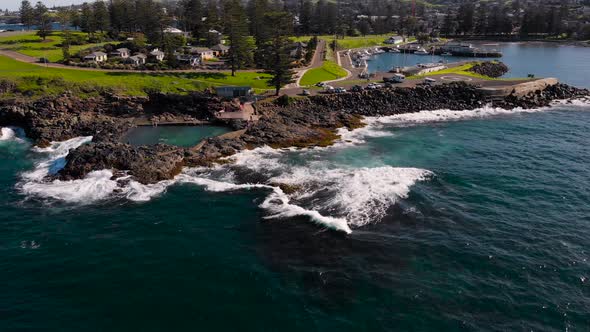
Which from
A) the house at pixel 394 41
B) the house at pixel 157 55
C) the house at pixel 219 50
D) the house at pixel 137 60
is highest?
the house at pixel 394 41

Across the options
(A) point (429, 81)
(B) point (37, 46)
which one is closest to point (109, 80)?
(B) point (37, 46)

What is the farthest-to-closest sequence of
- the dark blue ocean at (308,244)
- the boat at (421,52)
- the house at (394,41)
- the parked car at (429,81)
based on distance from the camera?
the house at (394,41) < the boat at (421,52) < the parked car at (429,81) < the dark blue ocean at (308,244)

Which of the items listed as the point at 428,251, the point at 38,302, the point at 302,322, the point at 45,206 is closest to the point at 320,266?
the point at 302,322

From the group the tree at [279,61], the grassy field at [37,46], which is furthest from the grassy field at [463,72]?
the grassy field at [37,46]

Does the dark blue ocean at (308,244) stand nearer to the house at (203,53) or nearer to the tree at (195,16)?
the house at (203,53)

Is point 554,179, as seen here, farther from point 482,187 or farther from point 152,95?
point 152,95

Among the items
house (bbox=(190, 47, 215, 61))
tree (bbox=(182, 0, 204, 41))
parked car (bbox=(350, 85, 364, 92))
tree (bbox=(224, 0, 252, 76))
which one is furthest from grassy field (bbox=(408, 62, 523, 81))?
tree (bbox=(182, 0, 204, 41))

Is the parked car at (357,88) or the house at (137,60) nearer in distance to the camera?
the parked car at (357,88)
